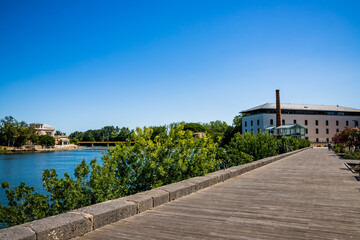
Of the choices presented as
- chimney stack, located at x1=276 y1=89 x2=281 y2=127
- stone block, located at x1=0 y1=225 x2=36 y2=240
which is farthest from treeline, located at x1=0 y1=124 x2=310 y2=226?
chimney stack, located at x1=276 y1=89 x2=281 y2=127

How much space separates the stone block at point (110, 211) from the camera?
3.91m

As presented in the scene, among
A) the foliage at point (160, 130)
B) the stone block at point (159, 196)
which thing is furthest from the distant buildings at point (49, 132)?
the stone block at point (159, 196)

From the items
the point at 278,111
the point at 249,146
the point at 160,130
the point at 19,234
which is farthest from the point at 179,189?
the point at 278,111

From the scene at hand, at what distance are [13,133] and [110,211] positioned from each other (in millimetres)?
124185

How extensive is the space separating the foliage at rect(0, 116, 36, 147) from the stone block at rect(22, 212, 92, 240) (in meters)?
124

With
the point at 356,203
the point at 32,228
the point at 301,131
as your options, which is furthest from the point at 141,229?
the point at 301,131

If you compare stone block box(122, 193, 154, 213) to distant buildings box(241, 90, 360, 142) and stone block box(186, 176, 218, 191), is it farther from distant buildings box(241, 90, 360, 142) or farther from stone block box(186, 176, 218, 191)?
distant buildings box(241, 90, 360, 142)

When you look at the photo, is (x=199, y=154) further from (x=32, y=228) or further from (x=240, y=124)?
(x=240, y=124)

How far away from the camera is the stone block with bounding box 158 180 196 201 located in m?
5.65

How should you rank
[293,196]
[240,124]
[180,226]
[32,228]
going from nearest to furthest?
[32,228]
[180,226]
[293,196]
[240,124]

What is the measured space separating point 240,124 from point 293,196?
84334 millimetres

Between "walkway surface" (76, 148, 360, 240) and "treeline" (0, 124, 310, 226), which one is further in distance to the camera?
"treeline" (0, 124, 310, 226)

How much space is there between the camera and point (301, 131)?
59.2 m

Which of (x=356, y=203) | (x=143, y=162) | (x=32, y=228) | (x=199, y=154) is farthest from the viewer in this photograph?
(x=199, y=154)
